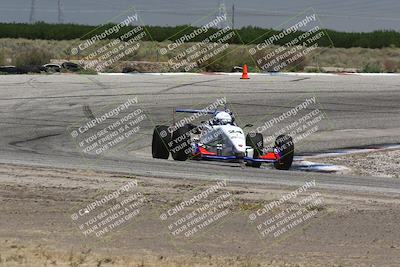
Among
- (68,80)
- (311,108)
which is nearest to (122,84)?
(68,80)

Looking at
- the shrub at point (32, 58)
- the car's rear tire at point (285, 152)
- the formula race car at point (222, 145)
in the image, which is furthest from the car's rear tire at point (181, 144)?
the shrub at point (32, 58)

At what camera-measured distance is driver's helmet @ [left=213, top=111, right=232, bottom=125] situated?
18.0m

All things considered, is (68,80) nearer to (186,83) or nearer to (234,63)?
(186,83)

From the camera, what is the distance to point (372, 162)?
2002cm

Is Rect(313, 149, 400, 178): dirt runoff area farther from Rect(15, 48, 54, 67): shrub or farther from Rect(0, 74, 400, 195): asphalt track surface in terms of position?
Rect(15, 48, 54, 67): shrub

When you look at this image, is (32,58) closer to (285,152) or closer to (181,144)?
(181,144)

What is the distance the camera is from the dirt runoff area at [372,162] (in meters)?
18.6

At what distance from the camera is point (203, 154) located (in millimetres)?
17906

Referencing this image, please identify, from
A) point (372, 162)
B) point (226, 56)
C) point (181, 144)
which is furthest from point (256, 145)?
point (226, 56)

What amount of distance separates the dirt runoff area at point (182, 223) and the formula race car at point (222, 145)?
319 centimetres

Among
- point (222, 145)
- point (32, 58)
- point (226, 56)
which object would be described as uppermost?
point (32, 58)

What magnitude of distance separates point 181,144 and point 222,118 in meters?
0.96

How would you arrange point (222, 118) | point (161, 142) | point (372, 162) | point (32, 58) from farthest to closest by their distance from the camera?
1. point (32, 58)
2. point (372, 162)
3. point (161, 142)
4. point (222, 118)

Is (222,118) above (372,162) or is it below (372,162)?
above
